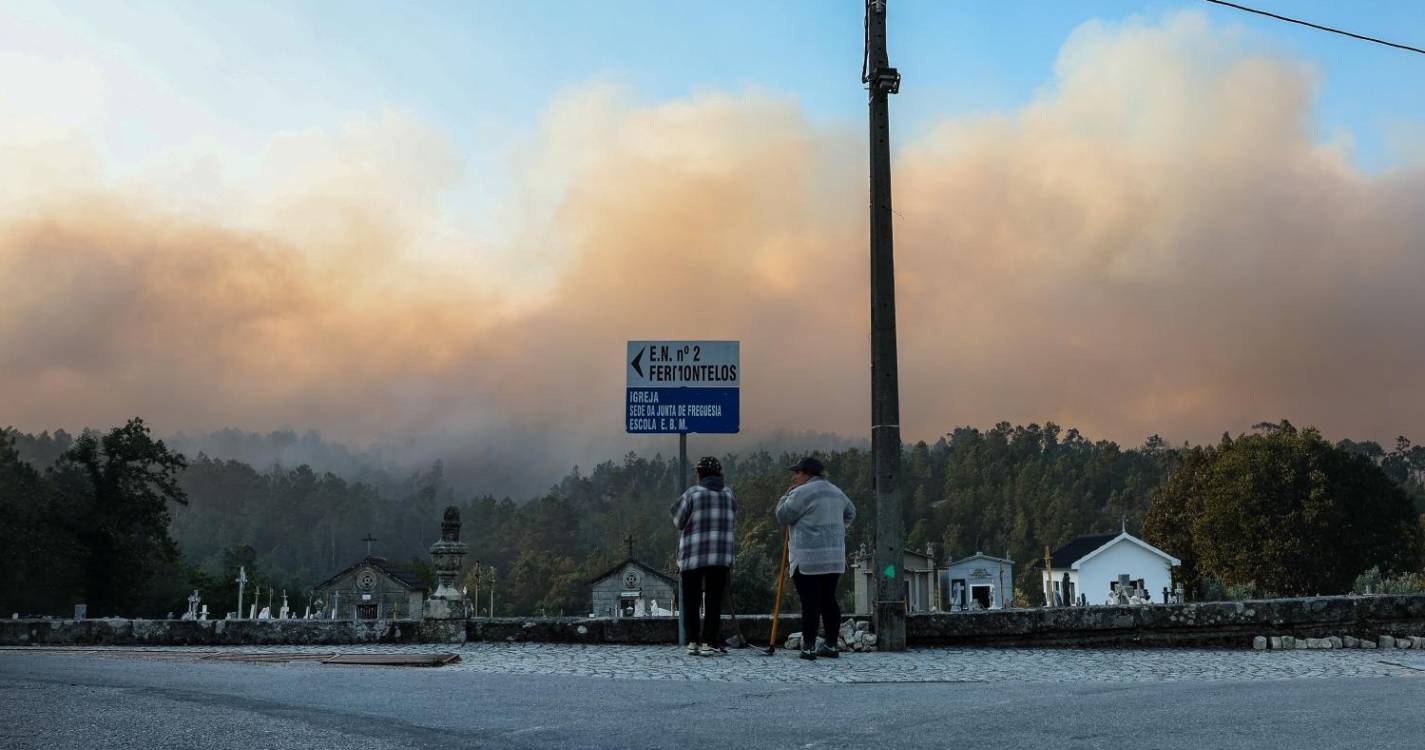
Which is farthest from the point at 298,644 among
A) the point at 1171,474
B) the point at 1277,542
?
the point at 1171,474

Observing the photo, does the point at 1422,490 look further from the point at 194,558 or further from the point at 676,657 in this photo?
the point at 194,558

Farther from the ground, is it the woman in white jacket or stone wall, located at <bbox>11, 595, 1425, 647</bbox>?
the woman in white jacket

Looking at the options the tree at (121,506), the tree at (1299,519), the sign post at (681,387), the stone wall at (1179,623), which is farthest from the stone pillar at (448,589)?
the tree at (121,506)

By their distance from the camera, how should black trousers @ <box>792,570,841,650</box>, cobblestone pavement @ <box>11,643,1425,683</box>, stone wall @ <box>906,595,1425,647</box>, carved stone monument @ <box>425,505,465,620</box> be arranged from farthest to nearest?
carved stone monument @ <box>425,505,465,620</box> → stone wall @ <box>906,595,1425,647</box> → black trousers @ <box>792,570,841,650</box> → cobblestone pavement @ <box>11,643,1425,683</box>

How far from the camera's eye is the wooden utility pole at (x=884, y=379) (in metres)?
11.0

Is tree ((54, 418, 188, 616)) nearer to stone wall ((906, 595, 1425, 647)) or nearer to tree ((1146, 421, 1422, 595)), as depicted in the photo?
tree ((1146, 421, 1422, 595))

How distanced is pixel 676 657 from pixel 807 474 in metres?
1.97

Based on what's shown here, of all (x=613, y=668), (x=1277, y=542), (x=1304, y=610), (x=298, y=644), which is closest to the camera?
(x=613, y=668)

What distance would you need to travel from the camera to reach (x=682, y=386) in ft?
39.3

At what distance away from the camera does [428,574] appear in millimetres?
117250

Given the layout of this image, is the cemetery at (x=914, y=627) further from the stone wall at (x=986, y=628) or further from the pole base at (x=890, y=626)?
the pole base at (x=890, y=626)

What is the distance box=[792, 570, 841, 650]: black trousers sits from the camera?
9922mm

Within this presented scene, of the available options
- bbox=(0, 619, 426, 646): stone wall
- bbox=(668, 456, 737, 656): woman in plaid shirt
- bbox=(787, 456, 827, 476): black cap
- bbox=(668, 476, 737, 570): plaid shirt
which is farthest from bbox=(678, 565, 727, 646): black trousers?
bbox=(0, 619, 426, 646): stone wall

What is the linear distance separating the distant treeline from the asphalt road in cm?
461
